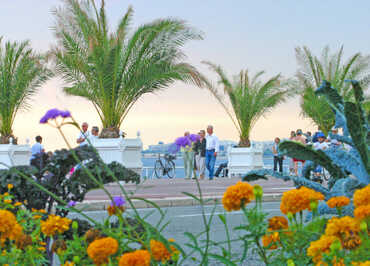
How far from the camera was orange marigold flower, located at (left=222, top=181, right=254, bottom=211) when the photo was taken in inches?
80.7

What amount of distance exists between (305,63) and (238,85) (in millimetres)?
7764

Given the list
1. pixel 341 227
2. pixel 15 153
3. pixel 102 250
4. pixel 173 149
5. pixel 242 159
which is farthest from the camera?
pixel 242 159

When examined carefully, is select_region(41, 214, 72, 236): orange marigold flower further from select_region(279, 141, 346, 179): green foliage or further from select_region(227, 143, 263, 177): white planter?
select_region(227, 143, 263, 177): white planter

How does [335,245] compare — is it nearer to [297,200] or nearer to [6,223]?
[297,200]

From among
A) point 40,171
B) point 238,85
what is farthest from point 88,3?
point 40,171

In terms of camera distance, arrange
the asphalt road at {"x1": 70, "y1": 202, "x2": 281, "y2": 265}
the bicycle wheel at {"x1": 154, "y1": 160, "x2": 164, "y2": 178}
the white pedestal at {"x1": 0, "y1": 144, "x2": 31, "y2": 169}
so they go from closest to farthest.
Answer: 1. the asphalt road at {"x1": 70, "y1": 202, "x2": 281, "y2": 265}
2. the white pedestal at {"x1": 0, "y1": 144, "x2": 31, "y2": 169}
3. the bicycle wheel at {"x1": 154, "y1": 160, "x2": 164, "y2": 178}

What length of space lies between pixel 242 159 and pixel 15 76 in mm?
10579

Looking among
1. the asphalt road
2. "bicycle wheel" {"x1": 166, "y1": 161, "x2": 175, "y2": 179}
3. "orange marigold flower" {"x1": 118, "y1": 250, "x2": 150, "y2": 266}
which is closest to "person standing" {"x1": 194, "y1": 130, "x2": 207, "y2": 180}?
"bicycle wheel" {"x1": 166, "y1": 161, "x2": 175, "y2": 179}

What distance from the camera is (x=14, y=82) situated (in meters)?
24.0

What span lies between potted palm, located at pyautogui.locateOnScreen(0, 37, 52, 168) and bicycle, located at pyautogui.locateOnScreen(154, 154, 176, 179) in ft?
19.6

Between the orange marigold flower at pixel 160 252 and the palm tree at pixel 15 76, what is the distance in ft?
73.5

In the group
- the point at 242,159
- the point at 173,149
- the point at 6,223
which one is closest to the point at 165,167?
the point at 173,149

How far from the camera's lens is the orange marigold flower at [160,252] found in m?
1.88

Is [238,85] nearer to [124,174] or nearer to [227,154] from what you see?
[227,154]
